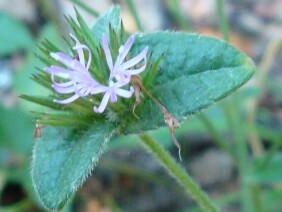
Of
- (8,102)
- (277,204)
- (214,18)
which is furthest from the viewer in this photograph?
(214,18)

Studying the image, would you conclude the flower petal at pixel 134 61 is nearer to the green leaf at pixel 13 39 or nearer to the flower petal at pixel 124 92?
the flower petal at pixel 124 92

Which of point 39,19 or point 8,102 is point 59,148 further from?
point 39,19

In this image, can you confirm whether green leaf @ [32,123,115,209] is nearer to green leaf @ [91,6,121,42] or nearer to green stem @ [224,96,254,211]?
green leaf @ [91,6,121,42]

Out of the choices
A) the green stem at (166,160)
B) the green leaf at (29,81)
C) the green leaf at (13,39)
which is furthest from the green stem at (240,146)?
the green leaf at (13,39)

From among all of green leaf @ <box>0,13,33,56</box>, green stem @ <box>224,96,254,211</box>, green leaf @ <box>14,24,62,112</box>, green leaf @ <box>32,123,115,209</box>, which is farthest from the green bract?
green leaf @ <box>0,13,33,56</box>

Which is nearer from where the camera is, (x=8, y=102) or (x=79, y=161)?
(x=79, y=161)

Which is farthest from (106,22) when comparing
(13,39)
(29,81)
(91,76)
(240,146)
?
(13,39)

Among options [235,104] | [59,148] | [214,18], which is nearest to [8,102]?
[214,18]
